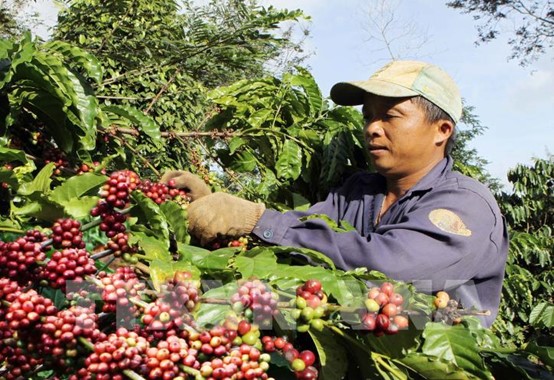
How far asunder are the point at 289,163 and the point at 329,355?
4.02ft

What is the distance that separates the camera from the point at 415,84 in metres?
1.80

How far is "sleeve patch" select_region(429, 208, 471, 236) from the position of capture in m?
1.50

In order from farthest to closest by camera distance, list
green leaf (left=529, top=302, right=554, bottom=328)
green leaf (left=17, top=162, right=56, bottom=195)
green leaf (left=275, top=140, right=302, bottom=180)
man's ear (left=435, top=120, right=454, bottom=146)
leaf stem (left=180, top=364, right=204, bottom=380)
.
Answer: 1. green leaf (left=529, top=302, right=554, bottom=328)
2. green leaf (left=275, top=140, right=302, bottom=180)
3. man's ear (left=435, top=120, right=454, bottom=146)
4. green leaf (left=17, top=162, right=56, bottom=195)
5. leaf stem (left=180, top=364, right=204, bottom=380)

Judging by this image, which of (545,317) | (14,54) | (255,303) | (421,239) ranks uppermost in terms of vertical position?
(14,54)

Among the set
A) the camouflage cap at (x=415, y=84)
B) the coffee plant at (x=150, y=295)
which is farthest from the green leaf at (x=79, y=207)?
the camouflage cap at (x=415, y=84)

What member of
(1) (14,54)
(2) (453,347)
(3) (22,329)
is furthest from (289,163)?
(3) (22,329)

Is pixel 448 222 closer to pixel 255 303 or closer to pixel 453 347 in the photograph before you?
pixel 453 347

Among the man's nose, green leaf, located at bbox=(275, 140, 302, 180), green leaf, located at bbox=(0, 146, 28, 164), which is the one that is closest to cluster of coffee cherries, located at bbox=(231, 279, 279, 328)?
green leaf, located at bbox=(0, 146, 28, 164)

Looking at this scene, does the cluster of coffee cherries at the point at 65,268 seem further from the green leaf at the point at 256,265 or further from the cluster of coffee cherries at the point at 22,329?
the green leaf at the point at 256,265

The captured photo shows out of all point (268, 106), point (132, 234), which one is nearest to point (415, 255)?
point (132, 234)

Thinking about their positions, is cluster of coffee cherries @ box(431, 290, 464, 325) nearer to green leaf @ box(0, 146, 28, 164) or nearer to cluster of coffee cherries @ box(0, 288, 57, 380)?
cluster of coffee cherries @ box(0, 288, 57, 380)

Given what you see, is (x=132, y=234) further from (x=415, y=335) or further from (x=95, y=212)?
(x=415, y=335)

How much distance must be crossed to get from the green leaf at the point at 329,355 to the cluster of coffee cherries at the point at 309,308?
0.09 meters

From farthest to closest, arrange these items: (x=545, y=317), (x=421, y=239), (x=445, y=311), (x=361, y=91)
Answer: (x=545, y=317), (x=361, y=91), (x=421, y=239), (x=445, y=311)
